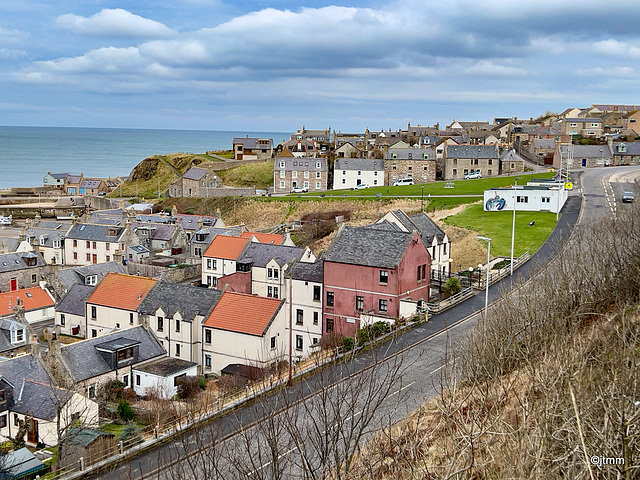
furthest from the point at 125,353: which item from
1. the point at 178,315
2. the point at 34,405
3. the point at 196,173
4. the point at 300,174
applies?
the point at 196,173

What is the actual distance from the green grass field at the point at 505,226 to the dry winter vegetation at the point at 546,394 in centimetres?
2028

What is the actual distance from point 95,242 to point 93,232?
5.55 feet

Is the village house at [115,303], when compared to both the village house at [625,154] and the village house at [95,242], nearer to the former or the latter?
the village house at [95,242]

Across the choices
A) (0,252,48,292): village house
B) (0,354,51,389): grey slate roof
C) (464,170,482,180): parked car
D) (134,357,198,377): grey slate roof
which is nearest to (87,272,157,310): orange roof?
(134,357,198,377): grey slate roof

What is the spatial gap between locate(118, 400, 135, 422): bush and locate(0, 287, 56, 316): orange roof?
80.7 feet

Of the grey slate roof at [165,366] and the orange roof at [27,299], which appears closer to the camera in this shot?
the grey slate roof at [165,366]

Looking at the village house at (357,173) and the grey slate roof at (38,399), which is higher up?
the village house at (357,173)

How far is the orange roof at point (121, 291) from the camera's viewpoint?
51.2m

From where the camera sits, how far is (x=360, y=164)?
123 meters

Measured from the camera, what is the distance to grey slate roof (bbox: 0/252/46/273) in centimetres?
6494

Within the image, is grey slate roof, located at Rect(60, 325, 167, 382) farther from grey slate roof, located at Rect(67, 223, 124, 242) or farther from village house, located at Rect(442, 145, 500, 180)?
village house, located at Rect(442, 145, 500, 180)

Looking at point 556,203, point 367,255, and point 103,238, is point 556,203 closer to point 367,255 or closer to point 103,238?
point 367,255

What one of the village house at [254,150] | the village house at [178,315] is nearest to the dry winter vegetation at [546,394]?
the village house at [178,315]

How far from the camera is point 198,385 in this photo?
135 ft
